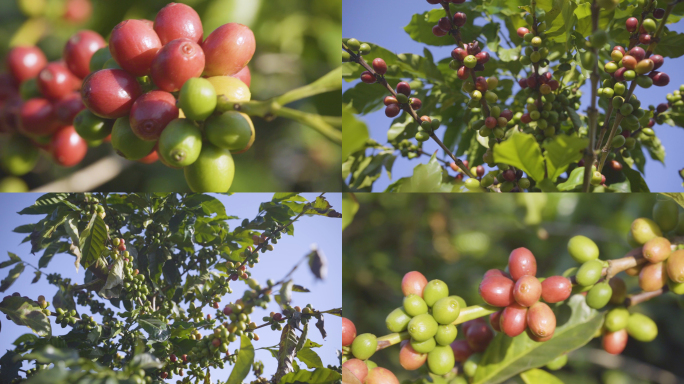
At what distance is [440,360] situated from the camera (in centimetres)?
63

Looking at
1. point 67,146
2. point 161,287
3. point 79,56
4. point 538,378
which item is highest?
point 79,56

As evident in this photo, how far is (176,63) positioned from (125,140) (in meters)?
0.14

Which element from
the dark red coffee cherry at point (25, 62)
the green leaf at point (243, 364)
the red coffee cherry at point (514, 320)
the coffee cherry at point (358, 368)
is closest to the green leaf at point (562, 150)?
the red coffee cherry at point (514, 320)

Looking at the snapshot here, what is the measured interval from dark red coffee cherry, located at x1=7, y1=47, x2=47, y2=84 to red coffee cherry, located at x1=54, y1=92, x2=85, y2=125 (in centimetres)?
11

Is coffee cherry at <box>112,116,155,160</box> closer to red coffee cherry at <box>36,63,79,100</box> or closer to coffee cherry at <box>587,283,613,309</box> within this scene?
red coffee cherry at <box>36,63,79,100</box>

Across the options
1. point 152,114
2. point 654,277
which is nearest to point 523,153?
point 654,277

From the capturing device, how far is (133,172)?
89 cm

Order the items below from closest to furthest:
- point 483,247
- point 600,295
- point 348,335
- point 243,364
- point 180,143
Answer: point 180,143
point 600,295
point 348,335
point 243,364
point 483,247

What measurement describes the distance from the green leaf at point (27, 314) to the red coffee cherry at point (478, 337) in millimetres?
986

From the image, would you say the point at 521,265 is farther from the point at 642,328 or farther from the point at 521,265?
the point at 642,328

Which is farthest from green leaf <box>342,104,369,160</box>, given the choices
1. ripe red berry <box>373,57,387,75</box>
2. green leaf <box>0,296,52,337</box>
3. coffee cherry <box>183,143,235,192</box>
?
green leaf <box>0,296,52,337</box>

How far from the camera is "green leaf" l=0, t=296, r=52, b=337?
102 cm

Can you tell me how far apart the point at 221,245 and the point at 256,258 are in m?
0.11

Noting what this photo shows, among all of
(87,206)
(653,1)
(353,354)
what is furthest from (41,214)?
(653,1)
